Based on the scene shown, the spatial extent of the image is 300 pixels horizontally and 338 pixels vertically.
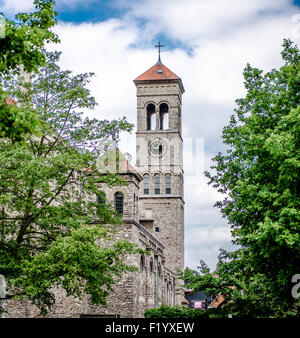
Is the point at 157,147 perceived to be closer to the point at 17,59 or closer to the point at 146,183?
the point at 146,183

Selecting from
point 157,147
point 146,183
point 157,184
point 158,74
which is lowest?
point 157,184

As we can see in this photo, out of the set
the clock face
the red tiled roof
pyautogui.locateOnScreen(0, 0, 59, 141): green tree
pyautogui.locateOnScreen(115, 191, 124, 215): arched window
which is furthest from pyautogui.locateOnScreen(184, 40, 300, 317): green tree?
the red tiled roof

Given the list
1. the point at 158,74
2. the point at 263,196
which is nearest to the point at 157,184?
the point at 158,74

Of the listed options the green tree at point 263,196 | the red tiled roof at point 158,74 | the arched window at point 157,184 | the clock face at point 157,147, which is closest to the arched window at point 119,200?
the green tree at point 263,196

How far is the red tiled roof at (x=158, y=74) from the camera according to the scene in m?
58.2

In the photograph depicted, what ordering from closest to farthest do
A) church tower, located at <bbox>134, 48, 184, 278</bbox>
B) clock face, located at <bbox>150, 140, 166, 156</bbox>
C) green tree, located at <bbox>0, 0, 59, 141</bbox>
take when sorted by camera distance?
green tree, located at <bbox>0, 0, 59, 141</bbox>
church tower, located at <bbox>134, 48, 184, 278</bbox>
clock face, located at <bbox>150, 140, 166, 156</bbox>

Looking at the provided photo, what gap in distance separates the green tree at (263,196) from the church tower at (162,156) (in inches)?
1221

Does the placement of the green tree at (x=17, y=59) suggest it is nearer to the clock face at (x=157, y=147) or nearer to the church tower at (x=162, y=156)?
the church tower at (x=162, y=156)

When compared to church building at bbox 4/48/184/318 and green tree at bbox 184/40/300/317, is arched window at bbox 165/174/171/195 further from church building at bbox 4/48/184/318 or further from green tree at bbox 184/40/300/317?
green tree at bbox 184/40/300/317

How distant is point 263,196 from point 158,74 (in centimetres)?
4459

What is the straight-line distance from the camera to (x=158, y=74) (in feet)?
193

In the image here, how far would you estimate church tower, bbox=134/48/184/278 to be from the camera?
53.1m

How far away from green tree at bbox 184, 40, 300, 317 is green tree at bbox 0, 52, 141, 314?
4454 millimetres
